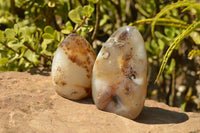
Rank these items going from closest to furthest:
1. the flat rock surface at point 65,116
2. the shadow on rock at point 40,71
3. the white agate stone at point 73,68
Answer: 1. the flat rock surface at point 65,116
2. the white agate stone at point 73,68
3. the shadow on rock at point 40,71

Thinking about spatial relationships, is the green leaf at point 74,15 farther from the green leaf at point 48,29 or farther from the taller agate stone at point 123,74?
the taller agate stone at point 123,74

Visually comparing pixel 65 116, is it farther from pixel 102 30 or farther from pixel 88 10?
pixel 102 30

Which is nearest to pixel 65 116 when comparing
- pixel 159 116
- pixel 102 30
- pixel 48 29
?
pixel 159 116

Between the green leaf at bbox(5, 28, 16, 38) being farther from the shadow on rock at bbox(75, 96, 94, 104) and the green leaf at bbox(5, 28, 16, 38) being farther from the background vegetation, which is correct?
the shadow on rock at bbox(75, 96, 94, 104)

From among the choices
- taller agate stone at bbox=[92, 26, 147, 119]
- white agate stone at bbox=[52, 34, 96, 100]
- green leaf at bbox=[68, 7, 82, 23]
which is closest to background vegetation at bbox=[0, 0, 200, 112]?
green leaf at bbox=[68, 7, 82, 23]

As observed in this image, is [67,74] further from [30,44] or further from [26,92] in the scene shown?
[30,44]

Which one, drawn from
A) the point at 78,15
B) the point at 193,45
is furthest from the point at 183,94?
the point at 78,15

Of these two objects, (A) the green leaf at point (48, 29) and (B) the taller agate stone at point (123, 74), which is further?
(A) the green leaf at point (48, 29)

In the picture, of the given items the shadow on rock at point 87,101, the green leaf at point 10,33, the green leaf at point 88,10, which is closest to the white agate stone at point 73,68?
the shadow on rock at point 87,101
